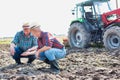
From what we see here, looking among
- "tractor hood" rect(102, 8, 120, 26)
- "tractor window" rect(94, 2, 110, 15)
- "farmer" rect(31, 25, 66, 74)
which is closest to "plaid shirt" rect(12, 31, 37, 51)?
"farmer" rect(31, 25, 66, 74)

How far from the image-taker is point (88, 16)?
14547 millimetres

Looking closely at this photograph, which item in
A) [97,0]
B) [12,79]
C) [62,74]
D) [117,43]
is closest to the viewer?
[12,79]

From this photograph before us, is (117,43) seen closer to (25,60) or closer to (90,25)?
(90,25)

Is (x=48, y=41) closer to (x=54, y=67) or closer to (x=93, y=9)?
(x=54, y=67)

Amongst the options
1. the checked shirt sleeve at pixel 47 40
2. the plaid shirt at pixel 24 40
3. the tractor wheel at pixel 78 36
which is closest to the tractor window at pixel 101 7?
the tractor wheel at pixel 78 36

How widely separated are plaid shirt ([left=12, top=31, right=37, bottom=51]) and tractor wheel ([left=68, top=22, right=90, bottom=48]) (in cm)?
600

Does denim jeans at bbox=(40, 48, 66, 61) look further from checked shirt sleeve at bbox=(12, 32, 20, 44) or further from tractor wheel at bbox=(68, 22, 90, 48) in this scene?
tractor wheel at bbox=(68, 22, 90, 48)

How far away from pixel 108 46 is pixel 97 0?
2051 millimetres

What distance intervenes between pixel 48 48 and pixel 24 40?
4.61 ft

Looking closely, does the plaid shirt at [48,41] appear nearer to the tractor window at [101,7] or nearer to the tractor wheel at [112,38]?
the tractor wheel at [112,38]

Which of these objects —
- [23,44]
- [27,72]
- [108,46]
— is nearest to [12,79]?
[27,72]

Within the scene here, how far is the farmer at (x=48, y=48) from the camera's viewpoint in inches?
280

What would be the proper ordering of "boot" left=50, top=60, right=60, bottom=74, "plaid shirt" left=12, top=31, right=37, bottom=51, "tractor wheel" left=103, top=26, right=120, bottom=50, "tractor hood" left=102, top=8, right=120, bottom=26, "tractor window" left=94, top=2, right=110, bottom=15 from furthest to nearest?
"tractor window" left=94, top=2, right=110, bottom=15, "tractor hood" left=102, top=8, right=120, bottom=26, "tractor wheel" left=103, top=26, right=120, bottom=50, "plaid shirt" left=12, top=31, right=37, bottom=51, "boot" left=50, top=60, right=60, bottom=74

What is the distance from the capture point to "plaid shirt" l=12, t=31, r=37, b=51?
8.34 metres
